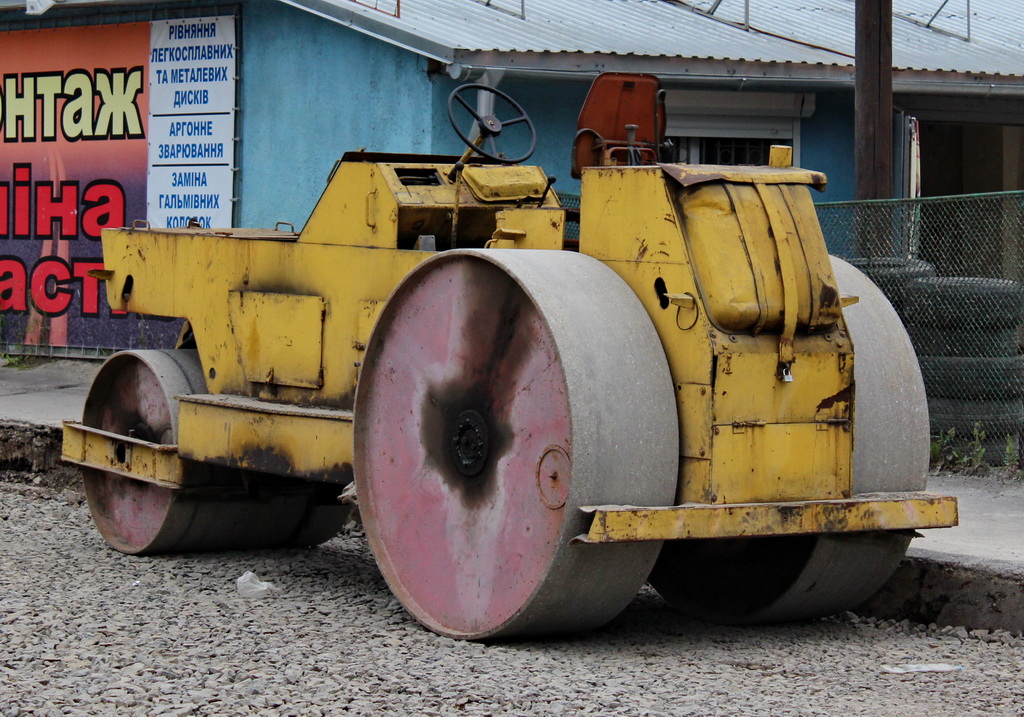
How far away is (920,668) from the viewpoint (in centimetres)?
587

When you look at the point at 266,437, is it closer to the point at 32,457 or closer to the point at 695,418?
the point at 695,418

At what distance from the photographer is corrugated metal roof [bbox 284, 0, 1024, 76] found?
1248 centimetres

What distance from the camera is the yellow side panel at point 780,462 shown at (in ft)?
18.9

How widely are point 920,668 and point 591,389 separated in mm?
1574

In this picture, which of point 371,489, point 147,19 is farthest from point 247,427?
point 147,19

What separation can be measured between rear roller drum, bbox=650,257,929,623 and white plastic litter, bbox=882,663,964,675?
54 cm

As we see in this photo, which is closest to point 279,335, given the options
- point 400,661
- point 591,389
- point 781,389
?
point 400,661

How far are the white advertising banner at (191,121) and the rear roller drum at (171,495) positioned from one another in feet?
Result: 17.5

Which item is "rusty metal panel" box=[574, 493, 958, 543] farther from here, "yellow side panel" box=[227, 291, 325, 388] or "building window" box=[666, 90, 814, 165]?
"building window" box=[666, 90, 814, 165]

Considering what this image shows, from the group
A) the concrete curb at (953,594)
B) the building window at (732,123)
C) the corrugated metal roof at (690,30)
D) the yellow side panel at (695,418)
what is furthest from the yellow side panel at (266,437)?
the building window at (732,123)

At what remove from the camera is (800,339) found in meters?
5.96

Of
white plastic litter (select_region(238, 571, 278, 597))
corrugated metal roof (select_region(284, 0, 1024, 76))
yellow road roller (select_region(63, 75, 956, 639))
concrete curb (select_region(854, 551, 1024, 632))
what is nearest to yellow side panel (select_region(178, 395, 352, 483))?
yellow road roller (select_region(63, 75, 956, 639))

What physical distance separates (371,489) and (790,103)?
29.1 ft

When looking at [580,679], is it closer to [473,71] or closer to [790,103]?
[473,71]
